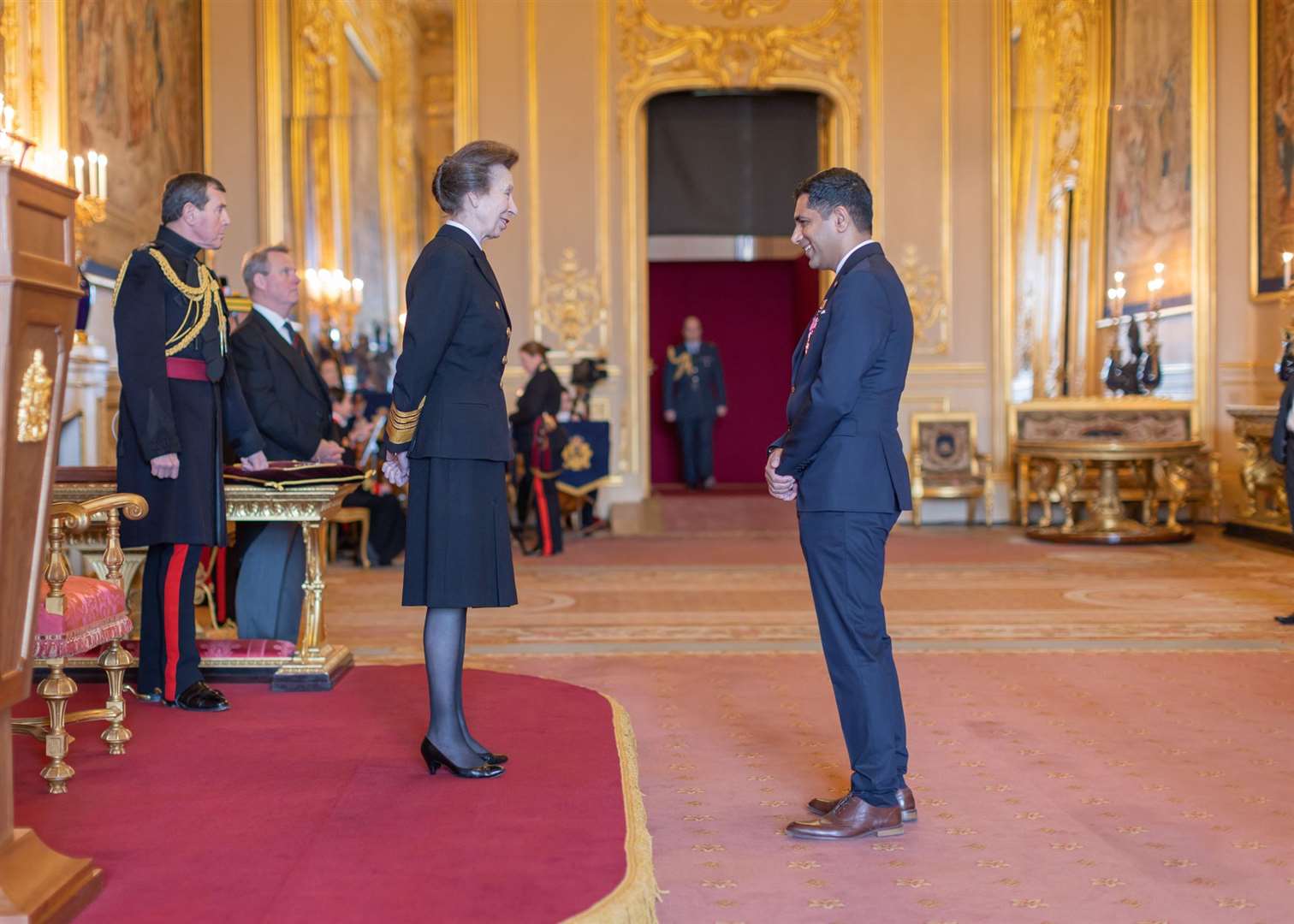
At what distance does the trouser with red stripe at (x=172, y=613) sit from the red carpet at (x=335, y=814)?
0.13 m

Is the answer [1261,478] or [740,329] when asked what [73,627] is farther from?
[740,329]

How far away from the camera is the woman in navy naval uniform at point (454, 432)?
11.7 ft

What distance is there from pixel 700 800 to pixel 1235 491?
893 centimetres

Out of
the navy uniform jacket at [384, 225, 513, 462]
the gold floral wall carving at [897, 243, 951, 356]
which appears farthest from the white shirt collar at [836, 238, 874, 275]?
the gold floral wall carving at [897, 243, 951, 356]

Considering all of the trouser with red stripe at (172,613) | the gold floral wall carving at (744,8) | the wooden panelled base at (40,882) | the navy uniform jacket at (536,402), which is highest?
the gold floral wall carving at (744,8)

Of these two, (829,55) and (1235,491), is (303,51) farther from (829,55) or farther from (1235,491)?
(1235,491)

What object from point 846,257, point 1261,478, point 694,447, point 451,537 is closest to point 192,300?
point 451,537

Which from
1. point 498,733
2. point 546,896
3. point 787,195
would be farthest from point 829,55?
point 546,896

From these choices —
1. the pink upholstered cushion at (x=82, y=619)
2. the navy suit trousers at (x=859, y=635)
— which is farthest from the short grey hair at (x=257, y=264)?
the navy suit trousers at (x=859, y=635)

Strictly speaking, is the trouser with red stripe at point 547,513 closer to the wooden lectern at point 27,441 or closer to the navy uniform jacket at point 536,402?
the navy uniform jacket at point 536,402

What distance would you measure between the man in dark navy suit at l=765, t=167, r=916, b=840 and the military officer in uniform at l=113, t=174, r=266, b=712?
81.8 inches

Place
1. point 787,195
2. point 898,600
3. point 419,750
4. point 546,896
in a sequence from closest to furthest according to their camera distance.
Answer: point 546,896, point 419,750, point 898,600, point 787,195

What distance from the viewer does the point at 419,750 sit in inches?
156

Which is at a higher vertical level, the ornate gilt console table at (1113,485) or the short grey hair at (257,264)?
the short grey hair at (257,264)
